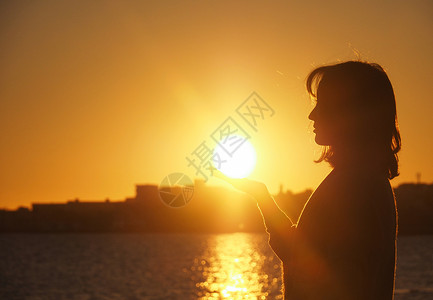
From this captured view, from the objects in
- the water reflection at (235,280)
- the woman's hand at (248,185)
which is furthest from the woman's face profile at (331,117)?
the water reflection at (235,280)

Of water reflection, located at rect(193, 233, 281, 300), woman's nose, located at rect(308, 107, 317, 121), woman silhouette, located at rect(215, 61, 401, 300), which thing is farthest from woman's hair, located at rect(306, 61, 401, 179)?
water reflection, located at rect(193, 233, 281, 300)

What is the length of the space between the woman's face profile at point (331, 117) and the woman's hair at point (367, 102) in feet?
0.06

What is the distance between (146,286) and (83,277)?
2688 cm

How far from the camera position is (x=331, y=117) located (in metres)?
3.68

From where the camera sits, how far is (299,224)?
11.7ft

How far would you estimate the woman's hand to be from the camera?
376 centimetres

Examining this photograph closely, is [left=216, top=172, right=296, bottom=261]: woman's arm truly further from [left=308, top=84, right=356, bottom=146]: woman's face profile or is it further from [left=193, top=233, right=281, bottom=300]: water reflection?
[left=193, top=233, right=281, bottom=300]: water reflection

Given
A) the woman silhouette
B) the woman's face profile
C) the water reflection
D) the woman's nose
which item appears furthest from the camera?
the water reflection

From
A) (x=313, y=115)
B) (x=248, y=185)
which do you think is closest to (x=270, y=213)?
(x=248, y=185)

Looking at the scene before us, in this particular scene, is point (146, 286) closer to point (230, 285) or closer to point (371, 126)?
point (230, 285)

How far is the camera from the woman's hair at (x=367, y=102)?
3.64 meters

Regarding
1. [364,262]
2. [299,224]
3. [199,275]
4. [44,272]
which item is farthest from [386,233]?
[44,272]

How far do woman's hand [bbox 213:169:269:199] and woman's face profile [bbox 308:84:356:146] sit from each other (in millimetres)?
402

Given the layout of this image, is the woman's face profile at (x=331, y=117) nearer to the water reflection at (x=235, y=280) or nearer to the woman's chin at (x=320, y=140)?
the woman's chin at (x=320, y=140)
